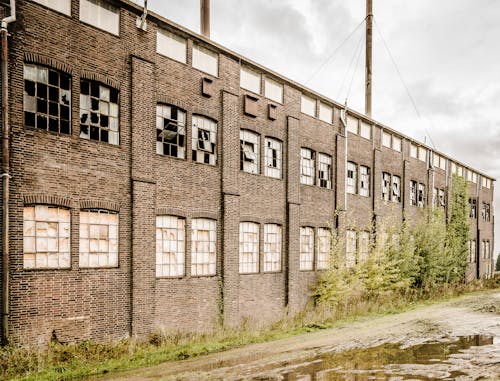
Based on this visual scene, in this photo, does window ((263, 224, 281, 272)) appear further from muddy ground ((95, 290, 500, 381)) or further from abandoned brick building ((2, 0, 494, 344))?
muddy ground ((95, 290, 500, 381))

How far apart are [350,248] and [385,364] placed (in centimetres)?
1169

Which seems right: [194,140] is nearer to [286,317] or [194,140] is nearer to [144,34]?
[144,34]

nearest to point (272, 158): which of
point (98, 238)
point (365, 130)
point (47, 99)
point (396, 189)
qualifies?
point (98, 238)

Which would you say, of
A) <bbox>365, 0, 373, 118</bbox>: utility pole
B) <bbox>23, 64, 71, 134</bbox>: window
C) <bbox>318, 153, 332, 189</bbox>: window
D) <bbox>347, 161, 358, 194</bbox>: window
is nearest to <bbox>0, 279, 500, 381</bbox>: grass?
<bbox>23, 64, 71, 134</bbox>: window

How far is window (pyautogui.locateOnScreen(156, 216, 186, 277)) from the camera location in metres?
13.1

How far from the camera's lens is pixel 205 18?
1700 cm

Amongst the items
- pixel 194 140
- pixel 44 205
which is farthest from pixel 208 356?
pixel 194 140

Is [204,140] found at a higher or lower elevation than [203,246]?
higher

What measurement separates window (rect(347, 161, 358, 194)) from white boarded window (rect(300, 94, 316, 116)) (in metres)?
3.68

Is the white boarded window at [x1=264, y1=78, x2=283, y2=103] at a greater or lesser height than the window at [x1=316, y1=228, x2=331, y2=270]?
greater

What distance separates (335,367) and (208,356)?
3.07 m

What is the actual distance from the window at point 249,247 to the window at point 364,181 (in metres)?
8.20

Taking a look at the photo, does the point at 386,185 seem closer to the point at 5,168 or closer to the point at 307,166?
the point at 307,166

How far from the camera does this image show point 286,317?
15961mm
